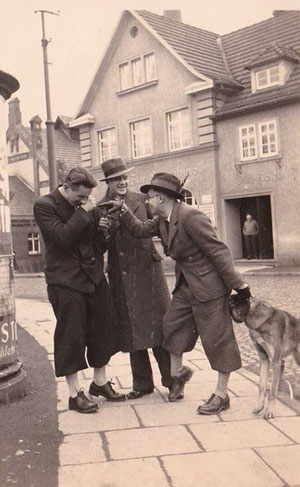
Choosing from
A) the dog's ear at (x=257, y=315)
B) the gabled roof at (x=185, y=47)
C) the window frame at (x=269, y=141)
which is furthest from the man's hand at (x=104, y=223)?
the gabled roof at (x=185, y=47)

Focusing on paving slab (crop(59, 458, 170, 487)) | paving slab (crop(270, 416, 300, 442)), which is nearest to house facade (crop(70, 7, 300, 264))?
paving slab (crop(270, 416, 300, 442))

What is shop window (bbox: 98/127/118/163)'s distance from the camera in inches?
1032

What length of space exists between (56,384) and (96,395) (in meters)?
0.69

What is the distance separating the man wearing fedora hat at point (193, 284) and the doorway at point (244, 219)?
17320mm

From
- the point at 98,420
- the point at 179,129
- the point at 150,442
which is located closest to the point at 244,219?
the point at 179,129

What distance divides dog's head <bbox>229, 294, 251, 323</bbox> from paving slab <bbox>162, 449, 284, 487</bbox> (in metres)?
1.08

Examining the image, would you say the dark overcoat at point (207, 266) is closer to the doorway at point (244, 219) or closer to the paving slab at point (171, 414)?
the paving slab at point (171, 414)

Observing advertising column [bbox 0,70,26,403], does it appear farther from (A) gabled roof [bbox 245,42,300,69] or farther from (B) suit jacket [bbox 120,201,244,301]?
(A) gabled roof [bbox 245,42,300,69]

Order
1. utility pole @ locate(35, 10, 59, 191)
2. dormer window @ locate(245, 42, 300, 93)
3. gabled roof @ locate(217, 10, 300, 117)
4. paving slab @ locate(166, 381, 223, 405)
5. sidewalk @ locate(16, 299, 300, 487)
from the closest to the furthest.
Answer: sidewalk @ locate(16, 299, 300, 487), paving slab @ locate(166, 381, 223, 405), utility pole @ locate(35, 10, 59, 191), gabled roof @ locate(217, 10, 300, 117), dormer window @ locate(245, 42, 300, 93)

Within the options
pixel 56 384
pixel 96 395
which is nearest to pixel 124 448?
pixel 96 395

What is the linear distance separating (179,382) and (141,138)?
20890 mm

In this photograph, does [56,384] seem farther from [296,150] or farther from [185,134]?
[185,134]

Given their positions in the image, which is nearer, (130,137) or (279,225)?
(279,225)

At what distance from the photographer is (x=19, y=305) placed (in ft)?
43.0
